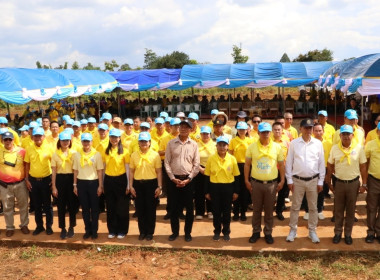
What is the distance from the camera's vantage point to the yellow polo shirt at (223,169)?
4.86 m

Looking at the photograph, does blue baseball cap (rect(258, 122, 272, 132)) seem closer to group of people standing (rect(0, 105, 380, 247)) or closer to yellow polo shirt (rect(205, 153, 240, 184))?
group of people standing (rect(0, 105, 380, 247))

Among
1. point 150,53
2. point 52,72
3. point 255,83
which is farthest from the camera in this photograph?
point 150,53

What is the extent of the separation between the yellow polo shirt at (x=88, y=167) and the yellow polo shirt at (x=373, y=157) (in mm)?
3627

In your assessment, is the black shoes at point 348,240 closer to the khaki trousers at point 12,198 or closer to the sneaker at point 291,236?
the sneaker at point 291,236

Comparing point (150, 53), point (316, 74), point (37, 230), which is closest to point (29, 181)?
point (37, 230)

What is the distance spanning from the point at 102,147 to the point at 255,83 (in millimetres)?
14261

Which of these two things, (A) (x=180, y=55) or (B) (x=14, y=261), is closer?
(B) (x=14, y=261)

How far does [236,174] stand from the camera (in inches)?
195

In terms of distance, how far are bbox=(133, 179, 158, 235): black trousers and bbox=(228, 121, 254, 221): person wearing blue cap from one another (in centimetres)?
141

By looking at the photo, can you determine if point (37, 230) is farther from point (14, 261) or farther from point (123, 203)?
point (123, 203)

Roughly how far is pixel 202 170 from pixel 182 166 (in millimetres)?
750

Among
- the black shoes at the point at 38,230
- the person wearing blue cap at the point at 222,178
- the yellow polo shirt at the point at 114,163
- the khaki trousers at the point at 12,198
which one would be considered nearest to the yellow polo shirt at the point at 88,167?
the yellow polo shirt at the point at 114,163

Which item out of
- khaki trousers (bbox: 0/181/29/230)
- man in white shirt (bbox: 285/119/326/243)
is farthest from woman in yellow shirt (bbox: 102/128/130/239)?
man in white shirt (bbox: 285/119/326/243)

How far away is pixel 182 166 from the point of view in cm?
484
